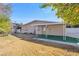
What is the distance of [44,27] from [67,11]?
48 centimetres

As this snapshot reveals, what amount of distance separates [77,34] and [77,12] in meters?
0.36

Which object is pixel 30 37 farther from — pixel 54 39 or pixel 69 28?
pixel 69 28

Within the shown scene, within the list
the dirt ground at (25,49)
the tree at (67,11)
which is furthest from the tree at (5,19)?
the tree at (67,11)

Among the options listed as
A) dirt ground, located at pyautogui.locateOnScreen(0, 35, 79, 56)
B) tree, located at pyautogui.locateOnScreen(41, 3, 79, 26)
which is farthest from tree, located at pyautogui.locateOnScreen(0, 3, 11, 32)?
tree, located at pyautogui.locateOnScreen(41, 3, 79, 26)

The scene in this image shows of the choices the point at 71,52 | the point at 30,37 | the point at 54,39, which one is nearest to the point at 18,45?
the point at 30,37

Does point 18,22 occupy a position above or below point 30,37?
above

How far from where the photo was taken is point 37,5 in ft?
12.6

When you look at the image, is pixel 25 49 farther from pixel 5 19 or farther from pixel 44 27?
pixel 5 19

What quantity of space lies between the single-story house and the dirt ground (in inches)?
8.9

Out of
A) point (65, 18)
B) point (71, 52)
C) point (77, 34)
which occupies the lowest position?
point (71, 52)

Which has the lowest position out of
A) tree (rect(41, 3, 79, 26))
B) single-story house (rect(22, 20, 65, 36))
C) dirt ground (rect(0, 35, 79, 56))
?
dirt ground (rect(0, 35, 79, 56))

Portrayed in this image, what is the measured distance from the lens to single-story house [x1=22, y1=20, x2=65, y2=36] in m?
3.89

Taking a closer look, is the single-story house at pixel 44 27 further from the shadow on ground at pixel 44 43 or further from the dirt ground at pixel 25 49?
the dirt ground at pixel 25 49

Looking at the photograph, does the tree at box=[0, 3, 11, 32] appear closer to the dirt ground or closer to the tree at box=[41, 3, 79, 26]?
the dirt ground
